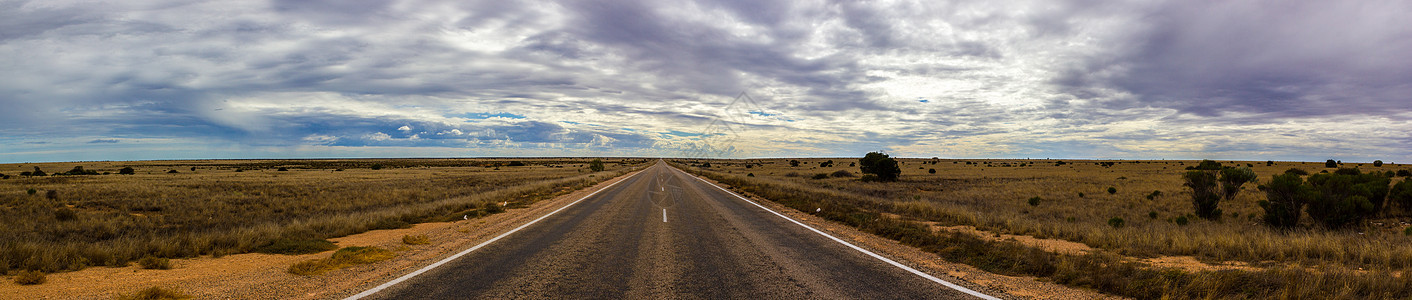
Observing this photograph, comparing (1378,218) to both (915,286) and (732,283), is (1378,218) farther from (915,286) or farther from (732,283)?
(732,283)

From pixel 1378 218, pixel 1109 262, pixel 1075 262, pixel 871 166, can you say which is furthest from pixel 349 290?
pixel 871 166

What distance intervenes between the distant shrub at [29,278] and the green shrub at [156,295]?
1588mm

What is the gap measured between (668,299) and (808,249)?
13.2ft

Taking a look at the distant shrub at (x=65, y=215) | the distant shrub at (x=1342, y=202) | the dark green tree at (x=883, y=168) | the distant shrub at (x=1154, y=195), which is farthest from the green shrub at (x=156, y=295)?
the dark green tree at (x=883, y=168)

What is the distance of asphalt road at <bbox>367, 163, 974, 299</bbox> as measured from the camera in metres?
5.76

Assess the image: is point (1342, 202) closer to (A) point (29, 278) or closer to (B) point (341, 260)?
(B) point (341, 260)

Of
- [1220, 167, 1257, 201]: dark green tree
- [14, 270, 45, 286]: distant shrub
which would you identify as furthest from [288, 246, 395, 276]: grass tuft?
[1220, 167, 1257, 201]: dark green tree

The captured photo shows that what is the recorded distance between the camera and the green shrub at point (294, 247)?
8734 millimetres

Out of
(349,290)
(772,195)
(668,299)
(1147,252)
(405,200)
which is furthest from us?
(405,200)

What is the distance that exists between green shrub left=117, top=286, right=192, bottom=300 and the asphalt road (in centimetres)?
216

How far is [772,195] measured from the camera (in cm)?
2283

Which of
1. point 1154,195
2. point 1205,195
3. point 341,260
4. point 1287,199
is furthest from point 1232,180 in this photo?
point 341,260

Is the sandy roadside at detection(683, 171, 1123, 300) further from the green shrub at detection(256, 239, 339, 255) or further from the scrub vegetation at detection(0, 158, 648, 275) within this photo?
the scrub vegetation at detection(0, 158, 648, 275)

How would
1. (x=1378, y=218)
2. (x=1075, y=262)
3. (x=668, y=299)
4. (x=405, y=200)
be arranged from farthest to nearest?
(x=405, y=200) < (x=1378, y=218) < (x=1075, y=262) < (x=668, y=299)
